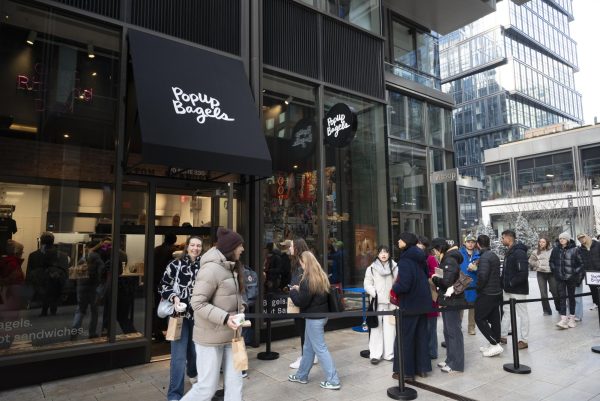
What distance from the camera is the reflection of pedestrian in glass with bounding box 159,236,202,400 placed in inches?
181

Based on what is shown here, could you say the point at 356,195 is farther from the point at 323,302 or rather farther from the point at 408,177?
the point at 323,302

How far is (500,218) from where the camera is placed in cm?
4816

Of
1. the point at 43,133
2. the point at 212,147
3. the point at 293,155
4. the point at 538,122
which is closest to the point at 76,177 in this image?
the point at 43,133

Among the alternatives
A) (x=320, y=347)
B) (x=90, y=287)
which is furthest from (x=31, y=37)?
(x=320, y=347)

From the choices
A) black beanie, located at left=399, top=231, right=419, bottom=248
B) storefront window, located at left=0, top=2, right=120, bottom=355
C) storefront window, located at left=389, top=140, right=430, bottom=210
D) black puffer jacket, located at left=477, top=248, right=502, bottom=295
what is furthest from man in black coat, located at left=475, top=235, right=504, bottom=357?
storefront window, located at left=389, top=140, right=430, bottom=210

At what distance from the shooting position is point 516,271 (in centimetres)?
700

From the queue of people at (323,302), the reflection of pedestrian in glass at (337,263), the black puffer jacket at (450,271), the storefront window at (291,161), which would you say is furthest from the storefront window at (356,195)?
the black puffer jacket at (450,271)

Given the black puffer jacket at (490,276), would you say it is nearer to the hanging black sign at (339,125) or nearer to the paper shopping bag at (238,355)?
the hanging black sign at (339,125)

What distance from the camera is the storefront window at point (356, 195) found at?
30.3 feet

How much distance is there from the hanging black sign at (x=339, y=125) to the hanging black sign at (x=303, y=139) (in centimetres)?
31

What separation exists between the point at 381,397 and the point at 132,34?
252 inches

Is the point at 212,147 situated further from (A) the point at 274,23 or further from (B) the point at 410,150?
(B) the point at 410,150

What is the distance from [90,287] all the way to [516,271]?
691cm

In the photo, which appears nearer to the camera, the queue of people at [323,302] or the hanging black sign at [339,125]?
the queue of people at [323,302]
